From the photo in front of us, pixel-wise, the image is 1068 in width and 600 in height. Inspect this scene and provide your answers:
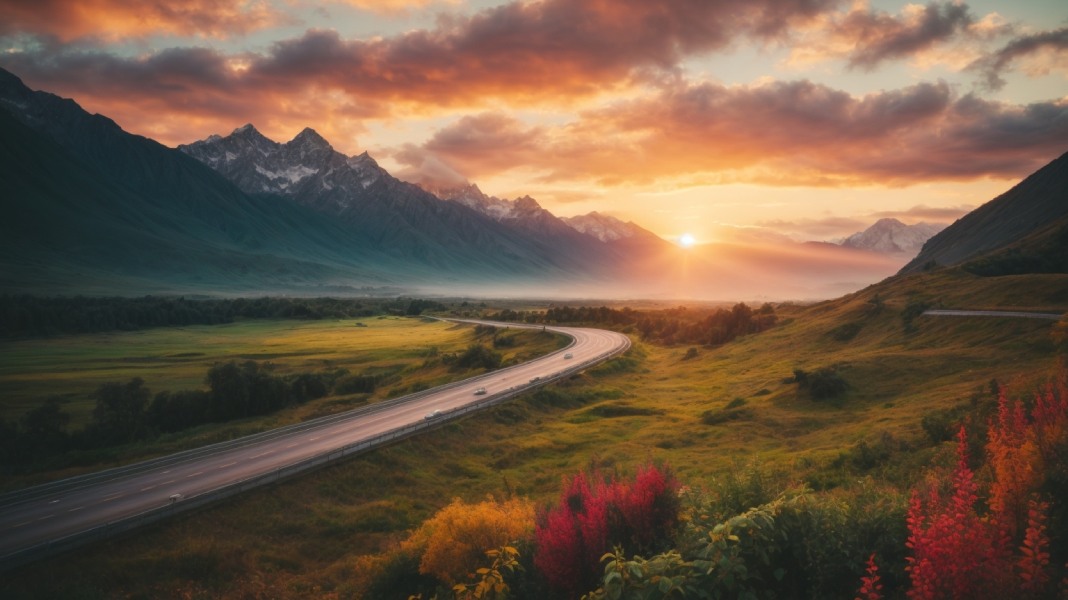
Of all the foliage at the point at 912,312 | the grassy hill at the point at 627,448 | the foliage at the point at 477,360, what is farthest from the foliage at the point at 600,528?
the foliage at the point at 477,360

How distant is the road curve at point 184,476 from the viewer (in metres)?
33.0

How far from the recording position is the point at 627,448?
50312mm

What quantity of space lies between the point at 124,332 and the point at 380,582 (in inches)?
8305

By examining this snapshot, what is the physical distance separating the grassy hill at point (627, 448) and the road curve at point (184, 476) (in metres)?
1.60

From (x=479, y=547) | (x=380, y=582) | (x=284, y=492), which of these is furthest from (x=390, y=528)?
(x=479, y=547)

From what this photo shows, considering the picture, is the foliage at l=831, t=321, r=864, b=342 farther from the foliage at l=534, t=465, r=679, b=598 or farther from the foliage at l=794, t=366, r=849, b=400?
the foliage at l=534, t=465, r=679, b=598

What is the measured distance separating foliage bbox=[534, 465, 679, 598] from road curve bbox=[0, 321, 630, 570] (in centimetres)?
2997

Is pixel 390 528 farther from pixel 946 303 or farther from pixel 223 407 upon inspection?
pixel 946 303

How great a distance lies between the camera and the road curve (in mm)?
33000

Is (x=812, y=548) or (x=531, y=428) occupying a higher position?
(x=812, y=548)

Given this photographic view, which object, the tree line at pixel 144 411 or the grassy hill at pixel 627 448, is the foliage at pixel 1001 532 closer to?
the grassy hill at pixel 627 448

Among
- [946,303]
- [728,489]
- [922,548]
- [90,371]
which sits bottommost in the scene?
[90,371]

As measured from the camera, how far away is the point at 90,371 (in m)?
114

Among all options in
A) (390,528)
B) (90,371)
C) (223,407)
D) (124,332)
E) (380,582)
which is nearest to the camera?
(380,582)
